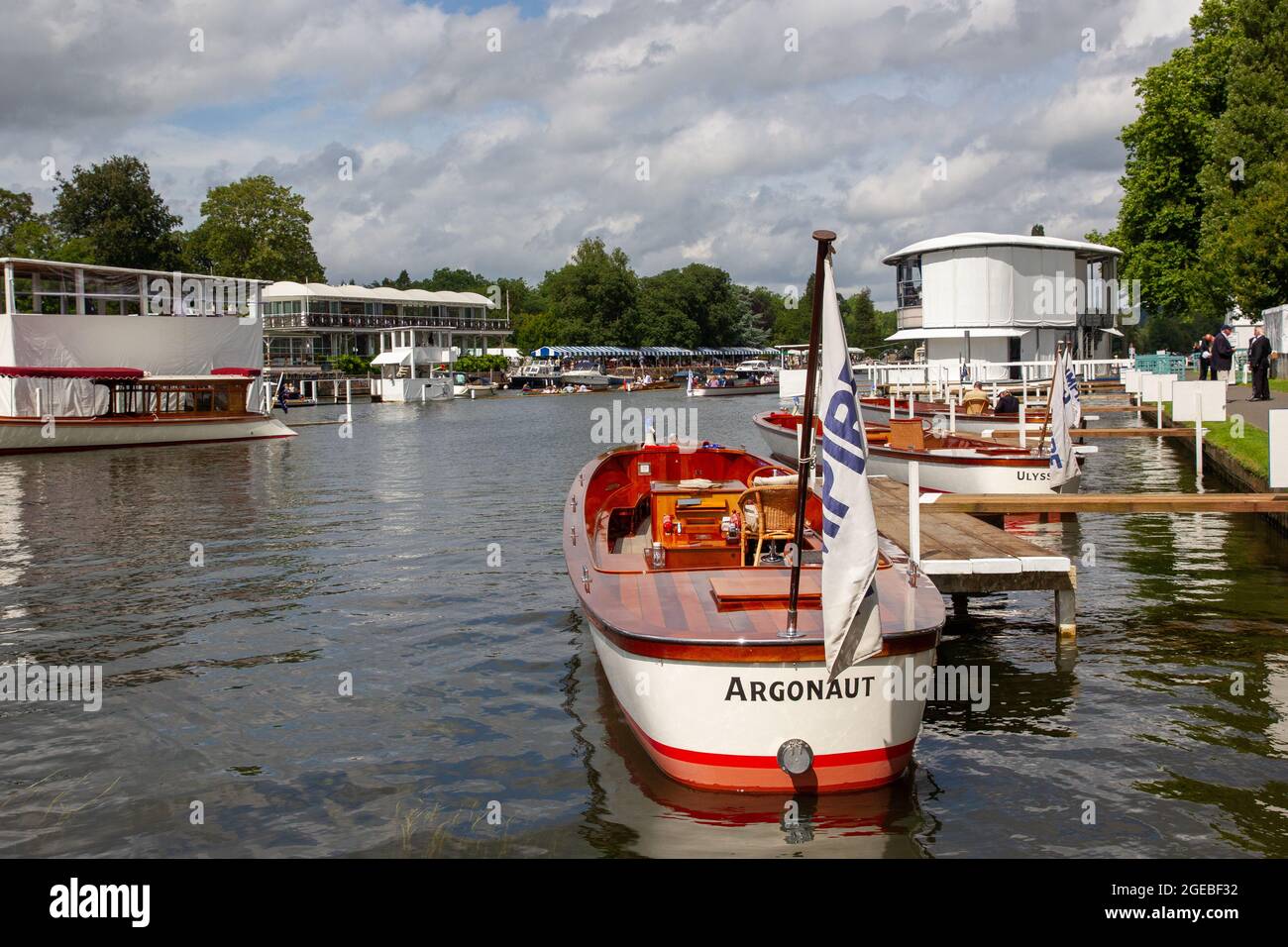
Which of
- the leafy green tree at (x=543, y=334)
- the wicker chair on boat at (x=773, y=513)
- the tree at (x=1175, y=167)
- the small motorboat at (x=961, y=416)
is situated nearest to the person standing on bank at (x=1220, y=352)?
the small motorboat at (x=961, y=416)

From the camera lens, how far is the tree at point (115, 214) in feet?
308

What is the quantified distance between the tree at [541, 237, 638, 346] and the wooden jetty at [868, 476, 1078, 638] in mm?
129088

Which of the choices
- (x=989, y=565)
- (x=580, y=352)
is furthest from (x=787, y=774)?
(x=580, y=352)

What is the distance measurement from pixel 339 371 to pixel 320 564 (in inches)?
3653

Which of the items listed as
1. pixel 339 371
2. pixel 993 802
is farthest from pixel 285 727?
pixel 339 371

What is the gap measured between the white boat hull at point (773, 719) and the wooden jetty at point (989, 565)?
10.1ft

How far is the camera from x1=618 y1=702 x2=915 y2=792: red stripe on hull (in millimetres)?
7816

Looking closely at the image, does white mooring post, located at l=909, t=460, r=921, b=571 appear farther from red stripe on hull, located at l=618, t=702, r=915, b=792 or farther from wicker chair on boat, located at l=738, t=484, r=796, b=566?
red stripe on hull, located at l=618, t=702, r=915, b=792

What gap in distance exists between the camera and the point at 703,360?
157 m

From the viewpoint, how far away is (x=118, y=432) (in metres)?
47.2

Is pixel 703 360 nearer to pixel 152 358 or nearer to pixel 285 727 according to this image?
pixel 152 358

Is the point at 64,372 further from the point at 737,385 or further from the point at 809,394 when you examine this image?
the point at 737,385

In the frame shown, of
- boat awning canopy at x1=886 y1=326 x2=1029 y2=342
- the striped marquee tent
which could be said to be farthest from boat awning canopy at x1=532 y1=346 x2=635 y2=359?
boat awning canopy at x1=886 y1=326 x2=1029 y2=342

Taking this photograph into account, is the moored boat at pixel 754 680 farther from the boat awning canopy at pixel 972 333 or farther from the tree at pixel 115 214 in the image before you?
the tree at pixel 115 214
